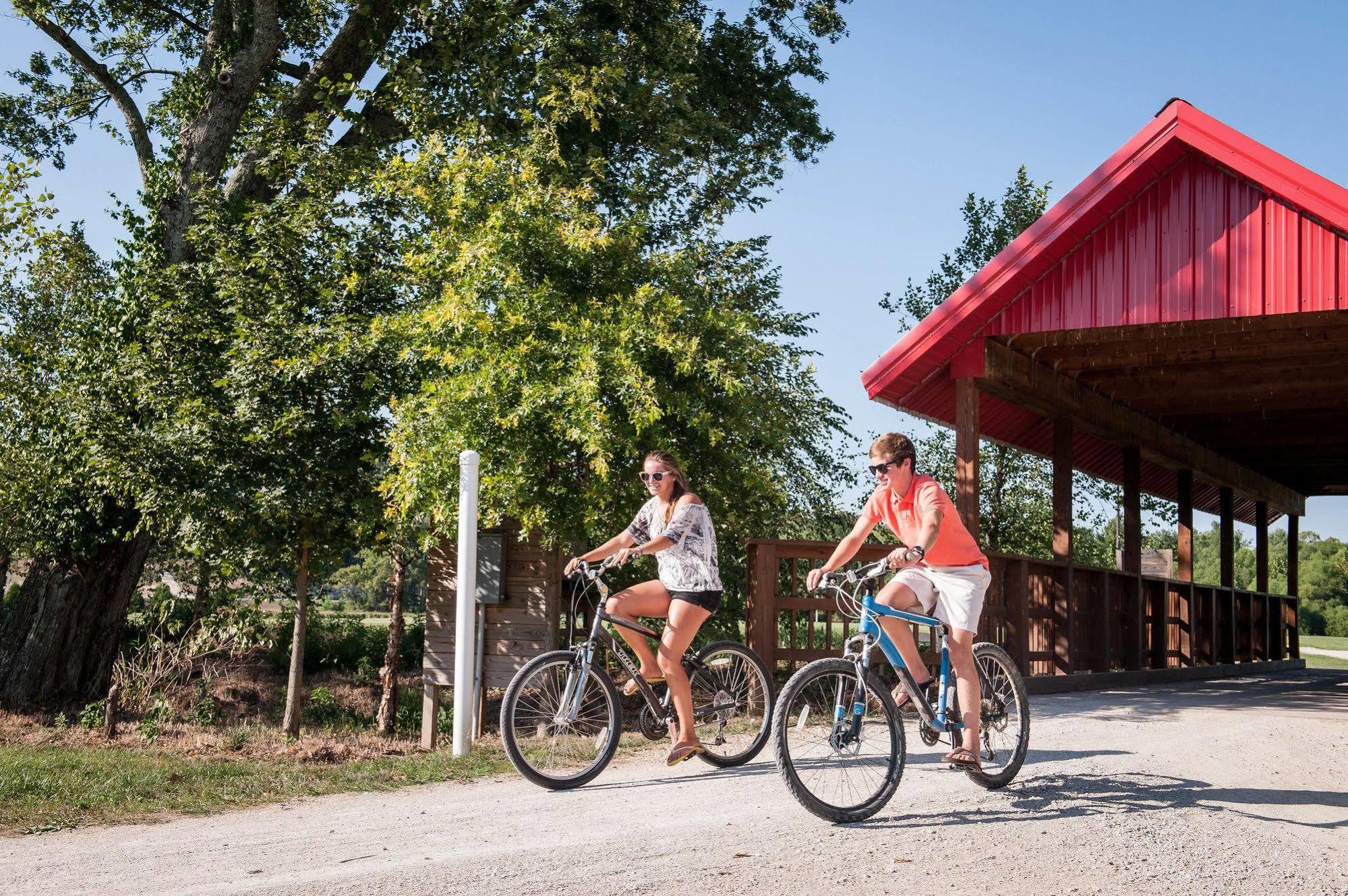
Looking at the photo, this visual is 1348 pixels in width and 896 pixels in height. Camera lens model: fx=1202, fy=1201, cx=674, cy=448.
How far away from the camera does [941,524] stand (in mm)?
5801

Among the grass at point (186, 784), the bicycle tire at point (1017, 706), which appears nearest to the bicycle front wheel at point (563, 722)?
the grass at point (186, 784)

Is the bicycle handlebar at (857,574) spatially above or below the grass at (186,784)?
above

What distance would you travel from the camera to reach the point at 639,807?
5.87 metres

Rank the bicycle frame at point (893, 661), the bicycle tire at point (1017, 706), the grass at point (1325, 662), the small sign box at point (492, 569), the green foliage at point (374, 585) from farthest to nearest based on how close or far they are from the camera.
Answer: the green foliage at point (374, 585) → the grass at point (1325, 662) → the small sign box at point (492, 569) → the bicycle tire at point (1017, 706) → the bicycle frame at point (893, 661)

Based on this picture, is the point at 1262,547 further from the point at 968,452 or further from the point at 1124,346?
the point at 968,452

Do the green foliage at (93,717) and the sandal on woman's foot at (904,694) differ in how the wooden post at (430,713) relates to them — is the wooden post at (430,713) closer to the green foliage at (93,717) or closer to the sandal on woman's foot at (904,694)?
the green foliage at (93,717)

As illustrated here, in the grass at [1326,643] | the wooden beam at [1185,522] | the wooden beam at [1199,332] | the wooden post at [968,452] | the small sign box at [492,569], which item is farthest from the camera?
the grass at [1326,643]

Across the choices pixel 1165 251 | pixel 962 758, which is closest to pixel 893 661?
pixel 962 758

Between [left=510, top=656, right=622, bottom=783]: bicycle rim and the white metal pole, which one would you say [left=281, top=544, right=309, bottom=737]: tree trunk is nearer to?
the white metal pole

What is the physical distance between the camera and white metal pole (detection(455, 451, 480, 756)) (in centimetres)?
775

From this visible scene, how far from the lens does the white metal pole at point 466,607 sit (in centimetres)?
775

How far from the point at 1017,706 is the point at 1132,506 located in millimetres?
11885

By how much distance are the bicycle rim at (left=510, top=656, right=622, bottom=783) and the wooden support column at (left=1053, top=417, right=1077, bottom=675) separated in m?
8.04

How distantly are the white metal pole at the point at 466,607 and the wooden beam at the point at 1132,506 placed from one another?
1166 centimetres
